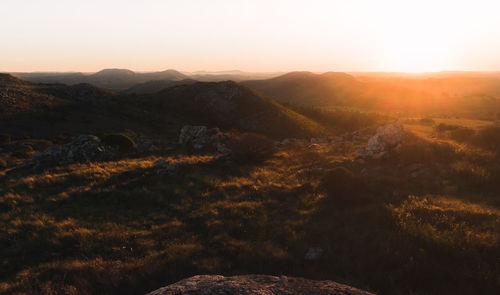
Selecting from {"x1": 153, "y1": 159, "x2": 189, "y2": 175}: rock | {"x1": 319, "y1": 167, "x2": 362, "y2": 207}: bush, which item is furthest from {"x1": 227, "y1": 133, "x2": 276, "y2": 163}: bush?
{"x1": 319, "y1": 167, "x2": 362, "y2": 207}: bush

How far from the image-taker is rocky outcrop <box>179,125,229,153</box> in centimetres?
3738

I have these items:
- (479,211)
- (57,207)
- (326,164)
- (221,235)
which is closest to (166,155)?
(57,207)

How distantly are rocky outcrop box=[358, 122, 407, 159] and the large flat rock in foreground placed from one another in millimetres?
20939

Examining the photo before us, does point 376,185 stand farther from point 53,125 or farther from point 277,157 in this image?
point 53,125

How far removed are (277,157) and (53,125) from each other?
210 feet

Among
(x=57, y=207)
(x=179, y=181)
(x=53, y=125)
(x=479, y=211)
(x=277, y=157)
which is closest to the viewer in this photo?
(x=479, y=211)

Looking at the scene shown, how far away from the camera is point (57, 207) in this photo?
1573 centimetres

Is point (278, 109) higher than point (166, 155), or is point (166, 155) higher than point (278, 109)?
point (278, 109)

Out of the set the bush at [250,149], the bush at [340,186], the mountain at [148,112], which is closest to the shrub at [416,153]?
the bush at [340,186]

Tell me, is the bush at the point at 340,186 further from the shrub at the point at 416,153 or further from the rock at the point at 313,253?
the shrub at the point at 416,153

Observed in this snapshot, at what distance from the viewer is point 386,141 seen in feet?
81.6

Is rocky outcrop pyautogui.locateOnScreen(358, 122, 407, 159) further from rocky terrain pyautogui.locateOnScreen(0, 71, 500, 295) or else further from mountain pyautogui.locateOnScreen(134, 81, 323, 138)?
mountain pyautogui.locateOnScreen(134, 81, 323, 138)

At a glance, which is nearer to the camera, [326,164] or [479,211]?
[479,211]

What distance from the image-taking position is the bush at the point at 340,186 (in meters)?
15.3
